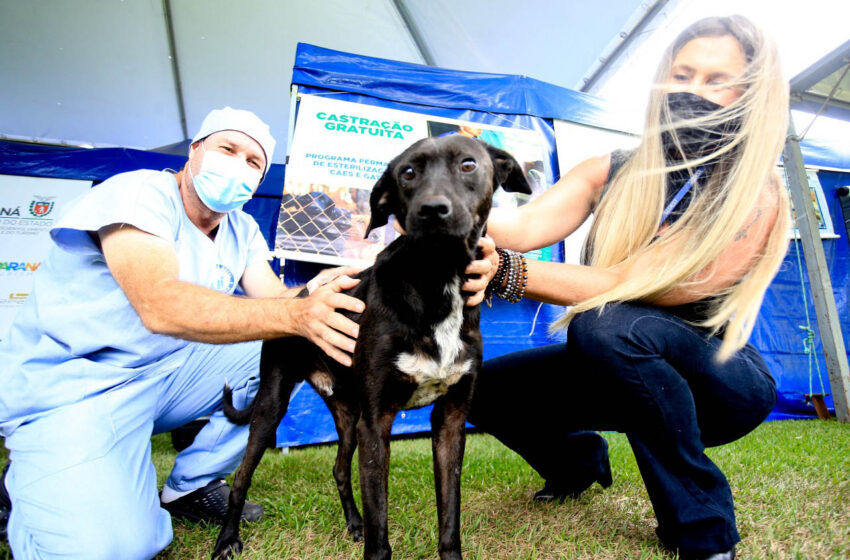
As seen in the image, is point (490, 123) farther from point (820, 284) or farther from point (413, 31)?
point (413, 31)

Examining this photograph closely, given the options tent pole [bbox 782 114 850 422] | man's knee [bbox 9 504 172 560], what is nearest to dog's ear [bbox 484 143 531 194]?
man's knee [bbox 9 504 172 560]

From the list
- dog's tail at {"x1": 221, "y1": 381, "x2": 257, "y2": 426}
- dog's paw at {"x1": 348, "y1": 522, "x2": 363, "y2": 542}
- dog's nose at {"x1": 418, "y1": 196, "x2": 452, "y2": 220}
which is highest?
dog's nose at {"x1": 418, "y1": 196, "x2": 452, "y2": 220}

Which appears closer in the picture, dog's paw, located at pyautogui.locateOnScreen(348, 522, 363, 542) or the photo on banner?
dog's paw, located at pyautogui.locateOnScreen(348, 522, 363, 542)

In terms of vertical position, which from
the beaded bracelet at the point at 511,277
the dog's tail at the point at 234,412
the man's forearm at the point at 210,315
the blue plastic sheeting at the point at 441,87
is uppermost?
the blue plastic sheeting at the point at 441,87

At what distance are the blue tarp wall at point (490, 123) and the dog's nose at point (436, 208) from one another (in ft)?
8.85

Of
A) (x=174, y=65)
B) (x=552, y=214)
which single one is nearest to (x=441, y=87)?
(x=552, y=214)

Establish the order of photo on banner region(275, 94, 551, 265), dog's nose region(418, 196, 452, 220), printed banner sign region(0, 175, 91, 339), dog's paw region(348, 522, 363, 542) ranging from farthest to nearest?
printed banner sign region(0, 175, 91, 339) < photo on banner region(275, 94, 551, 265) < dog's paw region(348, 522, 363, 542) < dog's nose region(418, 196, 452, 220)

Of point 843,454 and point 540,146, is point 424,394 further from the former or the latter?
point 540,146

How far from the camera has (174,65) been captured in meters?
7.82

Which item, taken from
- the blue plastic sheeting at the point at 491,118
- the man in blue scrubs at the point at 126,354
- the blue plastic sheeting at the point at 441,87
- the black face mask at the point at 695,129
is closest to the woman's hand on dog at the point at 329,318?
the man in blue scrubs at the point at 126,354

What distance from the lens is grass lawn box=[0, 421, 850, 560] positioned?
170 cm

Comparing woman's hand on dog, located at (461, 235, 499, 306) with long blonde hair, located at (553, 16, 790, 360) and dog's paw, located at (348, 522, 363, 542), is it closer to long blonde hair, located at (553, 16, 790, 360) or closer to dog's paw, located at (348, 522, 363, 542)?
long blonde hair, located at (553, 16, 790, 360)

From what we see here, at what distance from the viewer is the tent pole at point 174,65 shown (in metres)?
6.93

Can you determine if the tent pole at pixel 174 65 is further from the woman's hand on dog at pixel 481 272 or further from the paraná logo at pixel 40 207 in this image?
the woman's hand on dog at pixel 481 272
